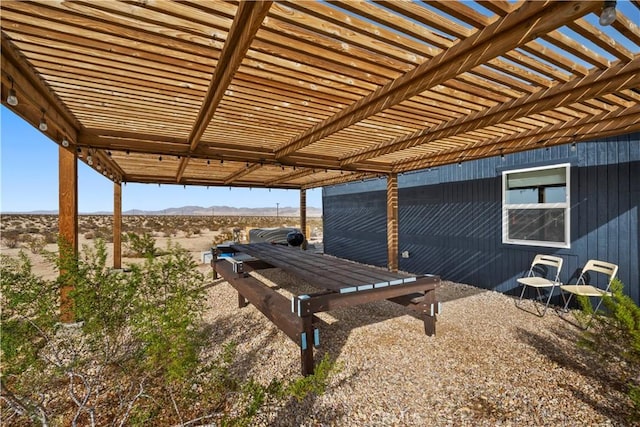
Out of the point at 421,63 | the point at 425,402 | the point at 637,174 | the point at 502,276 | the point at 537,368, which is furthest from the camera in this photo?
the point at 502,276

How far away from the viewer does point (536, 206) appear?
193 inches

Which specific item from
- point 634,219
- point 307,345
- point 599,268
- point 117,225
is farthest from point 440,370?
point 117,225

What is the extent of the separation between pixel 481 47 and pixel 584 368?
3100 mm

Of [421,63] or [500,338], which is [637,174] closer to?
[500,338]

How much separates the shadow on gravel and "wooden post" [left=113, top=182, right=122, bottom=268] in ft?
27.3

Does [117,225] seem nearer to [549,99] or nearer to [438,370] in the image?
[438,370]

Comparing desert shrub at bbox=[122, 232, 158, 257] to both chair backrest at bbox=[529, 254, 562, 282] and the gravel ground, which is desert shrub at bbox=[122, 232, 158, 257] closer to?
the gravel ground

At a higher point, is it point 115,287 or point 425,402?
point 115,287

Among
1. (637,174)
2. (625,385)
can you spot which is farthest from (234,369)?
(637,174)

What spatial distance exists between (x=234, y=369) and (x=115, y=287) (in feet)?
4.75

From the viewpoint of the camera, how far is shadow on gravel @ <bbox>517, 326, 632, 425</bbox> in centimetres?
216

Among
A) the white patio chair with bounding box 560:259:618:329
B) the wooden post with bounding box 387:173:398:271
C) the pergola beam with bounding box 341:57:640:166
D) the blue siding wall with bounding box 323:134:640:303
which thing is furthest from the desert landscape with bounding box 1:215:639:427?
the wooden post with bounding box 387:173:398:271

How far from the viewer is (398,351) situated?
311cm

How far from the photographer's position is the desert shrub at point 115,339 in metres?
1.59
